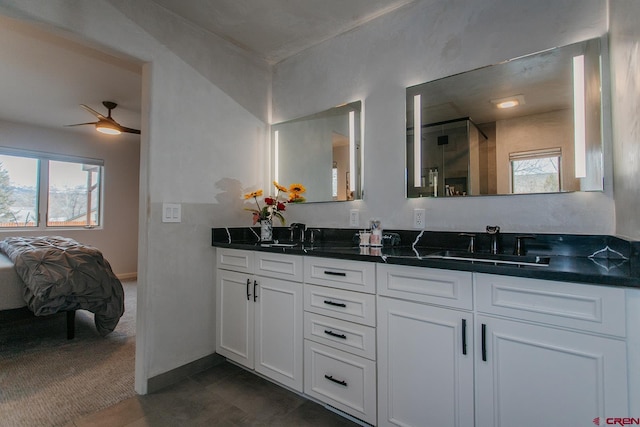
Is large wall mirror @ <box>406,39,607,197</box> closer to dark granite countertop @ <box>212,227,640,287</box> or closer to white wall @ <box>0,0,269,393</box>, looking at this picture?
dark granite countertop @ <box>212,227,640,287</box>

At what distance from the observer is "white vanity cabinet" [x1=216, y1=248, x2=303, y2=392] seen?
1916 mm

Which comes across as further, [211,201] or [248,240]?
[248,240]

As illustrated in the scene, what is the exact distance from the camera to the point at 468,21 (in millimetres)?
1884

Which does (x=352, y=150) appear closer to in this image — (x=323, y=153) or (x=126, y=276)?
(x=323, y=153)

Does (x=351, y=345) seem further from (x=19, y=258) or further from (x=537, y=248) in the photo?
(x=19, y=258)

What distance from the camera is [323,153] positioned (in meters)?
2.60

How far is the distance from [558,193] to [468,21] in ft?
3.71

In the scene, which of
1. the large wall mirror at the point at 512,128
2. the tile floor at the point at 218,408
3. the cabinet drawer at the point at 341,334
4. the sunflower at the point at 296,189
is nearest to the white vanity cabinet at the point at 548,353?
the cabinet drawer at the point at 341,334

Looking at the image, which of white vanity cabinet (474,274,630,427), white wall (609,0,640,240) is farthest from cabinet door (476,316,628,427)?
white wall (609,0,640,240)

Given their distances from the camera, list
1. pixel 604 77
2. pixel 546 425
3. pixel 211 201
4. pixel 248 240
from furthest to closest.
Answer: pixel 248 240 < pixel 211 201 < pixel 604 77 < pixel 546 425

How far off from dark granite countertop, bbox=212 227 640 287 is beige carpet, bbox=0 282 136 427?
3.84ft

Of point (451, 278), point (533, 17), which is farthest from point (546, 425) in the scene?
point (533, 17)

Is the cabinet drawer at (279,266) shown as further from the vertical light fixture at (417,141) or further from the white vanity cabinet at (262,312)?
the vertical light fixture at (417,141)

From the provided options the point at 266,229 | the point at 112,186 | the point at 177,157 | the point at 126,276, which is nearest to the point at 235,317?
the point at 266,229
